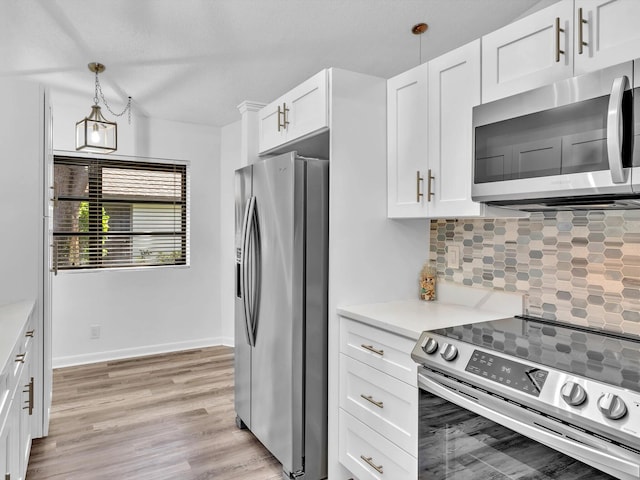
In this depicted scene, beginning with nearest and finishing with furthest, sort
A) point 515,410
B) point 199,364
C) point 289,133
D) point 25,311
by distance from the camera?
point 515,410, point 25,311, point 289,133, point 199,364

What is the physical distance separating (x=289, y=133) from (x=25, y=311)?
67.3 inches

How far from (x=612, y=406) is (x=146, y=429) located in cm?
272

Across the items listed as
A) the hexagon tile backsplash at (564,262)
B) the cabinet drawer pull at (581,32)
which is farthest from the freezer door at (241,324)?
the cabinet drawer pull at (581,32)

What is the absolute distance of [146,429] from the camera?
292 centimetres

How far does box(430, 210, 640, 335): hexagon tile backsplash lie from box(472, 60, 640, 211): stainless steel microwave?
141 millimetres

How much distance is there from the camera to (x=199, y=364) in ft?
14.1

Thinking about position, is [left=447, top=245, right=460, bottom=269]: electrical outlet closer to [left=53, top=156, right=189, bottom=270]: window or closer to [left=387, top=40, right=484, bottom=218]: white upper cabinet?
[left=387, top=40, right=484, bottom=218]: white upper cabinet

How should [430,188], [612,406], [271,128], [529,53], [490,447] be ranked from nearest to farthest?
[612,406], [490,447], [529,53], [430,188], [271,128]

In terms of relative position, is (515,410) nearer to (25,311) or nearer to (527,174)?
(527,174)

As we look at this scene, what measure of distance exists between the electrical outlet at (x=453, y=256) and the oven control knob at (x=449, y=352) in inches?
36.4

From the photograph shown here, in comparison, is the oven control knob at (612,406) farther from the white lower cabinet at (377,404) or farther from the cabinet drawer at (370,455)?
the cabinet drawer at (370,455)

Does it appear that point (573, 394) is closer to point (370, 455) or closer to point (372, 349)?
point (372, 349)

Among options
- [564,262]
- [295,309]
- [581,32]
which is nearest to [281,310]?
[295,309]

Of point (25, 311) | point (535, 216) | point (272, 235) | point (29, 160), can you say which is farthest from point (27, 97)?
point (535, 216)
